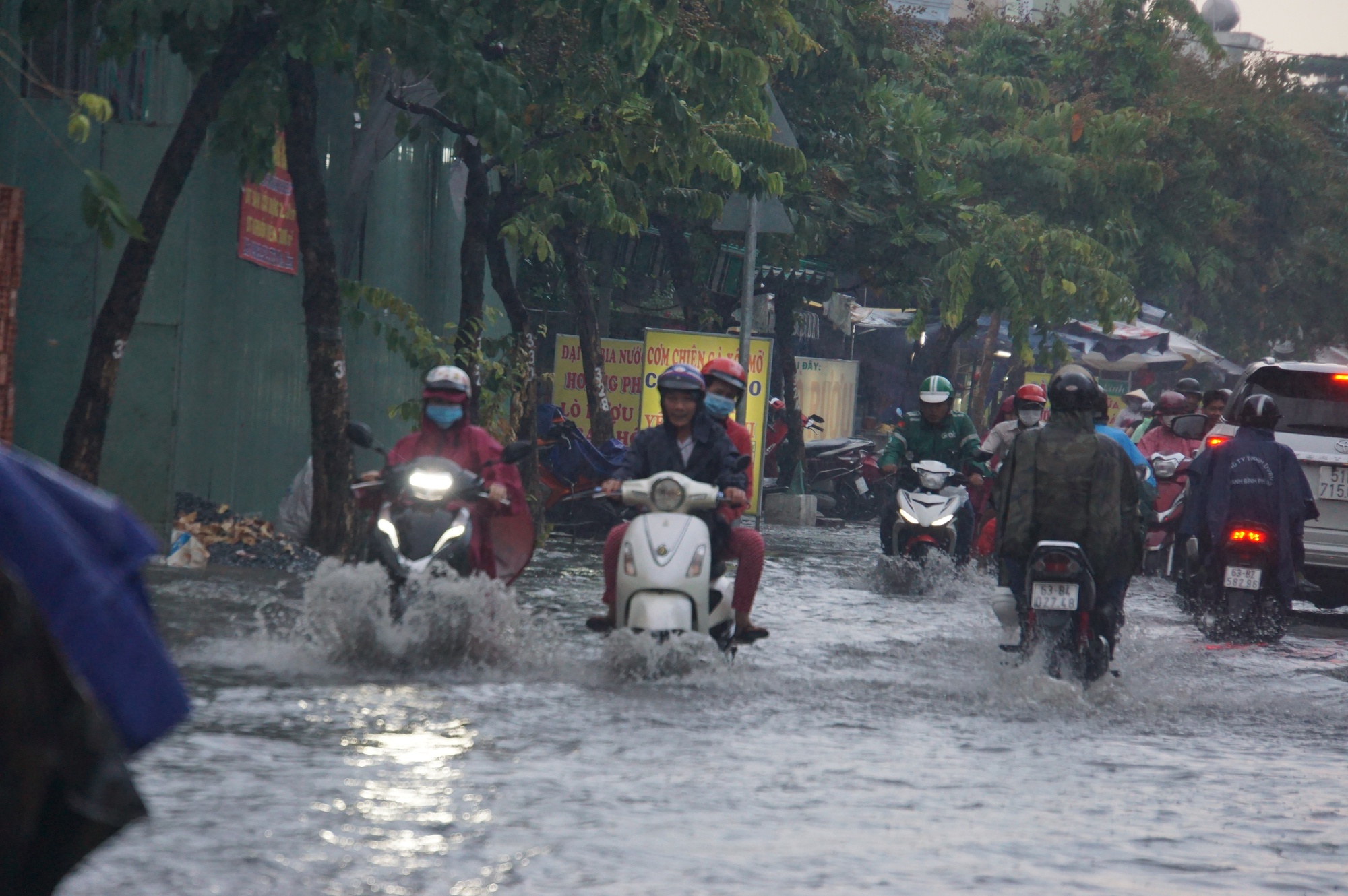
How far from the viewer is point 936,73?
2967cm

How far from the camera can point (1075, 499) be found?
8664mm

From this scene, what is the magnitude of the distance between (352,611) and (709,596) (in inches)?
62.5

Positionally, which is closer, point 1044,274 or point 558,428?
point 558,428

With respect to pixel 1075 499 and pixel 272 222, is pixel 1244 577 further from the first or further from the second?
pixel 272 222

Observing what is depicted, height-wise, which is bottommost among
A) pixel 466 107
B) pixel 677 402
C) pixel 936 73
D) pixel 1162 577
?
pixel 1162 577

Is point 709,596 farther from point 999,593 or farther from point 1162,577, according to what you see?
point 1162,577

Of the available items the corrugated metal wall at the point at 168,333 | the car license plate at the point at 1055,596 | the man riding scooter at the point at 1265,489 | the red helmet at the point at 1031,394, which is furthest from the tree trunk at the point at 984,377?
the car license plate at the point at 1055,596

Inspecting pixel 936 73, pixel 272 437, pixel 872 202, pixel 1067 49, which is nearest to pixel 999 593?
pixel 272 437

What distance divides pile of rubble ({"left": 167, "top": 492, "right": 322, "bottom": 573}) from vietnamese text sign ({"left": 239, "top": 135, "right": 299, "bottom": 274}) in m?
1.98

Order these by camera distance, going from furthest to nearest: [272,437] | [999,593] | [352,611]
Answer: [272,437]
[999,593]
[352,611]

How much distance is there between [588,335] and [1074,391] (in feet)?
37.8

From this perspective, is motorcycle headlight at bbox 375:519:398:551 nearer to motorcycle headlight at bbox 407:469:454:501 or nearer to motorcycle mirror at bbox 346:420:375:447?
motorcycle headlight at bbox 407:469:454:501

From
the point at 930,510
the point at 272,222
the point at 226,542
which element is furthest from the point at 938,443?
the point at 272,222

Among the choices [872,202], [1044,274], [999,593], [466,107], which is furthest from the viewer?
[1044,274]
